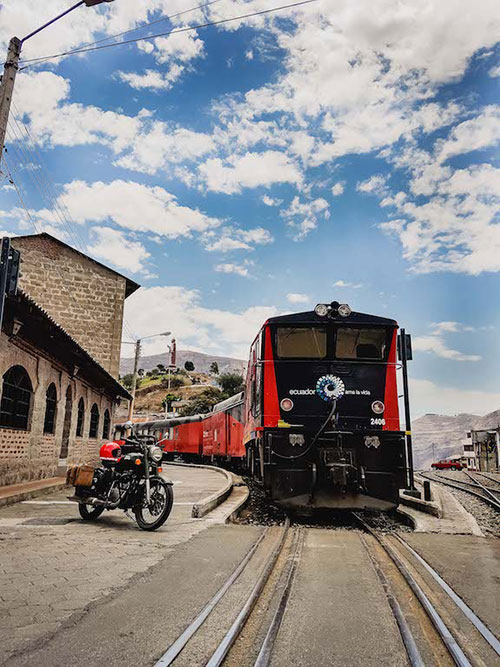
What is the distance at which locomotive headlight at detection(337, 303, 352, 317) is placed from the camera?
9.64 metres

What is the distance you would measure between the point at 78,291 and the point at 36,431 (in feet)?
46.7

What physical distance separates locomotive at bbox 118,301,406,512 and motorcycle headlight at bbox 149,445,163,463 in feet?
1.16


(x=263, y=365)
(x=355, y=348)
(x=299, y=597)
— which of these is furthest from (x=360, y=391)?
(x=299, y=597)

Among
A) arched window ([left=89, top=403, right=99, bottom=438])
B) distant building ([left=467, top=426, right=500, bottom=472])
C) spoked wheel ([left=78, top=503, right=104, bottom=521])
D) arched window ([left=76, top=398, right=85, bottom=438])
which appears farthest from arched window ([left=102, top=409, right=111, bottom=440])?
distant building ([left=467, top=426, right=500, bottom=472])

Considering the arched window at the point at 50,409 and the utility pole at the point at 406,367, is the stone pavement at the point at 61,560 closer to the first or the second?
the utility pole at the point at 406,367

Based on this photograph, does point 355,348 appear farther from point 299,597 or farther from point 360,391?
point 299,597

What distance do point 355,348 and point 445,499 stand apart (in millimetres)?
6013

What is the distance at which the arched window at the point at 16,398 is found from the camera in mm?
11562

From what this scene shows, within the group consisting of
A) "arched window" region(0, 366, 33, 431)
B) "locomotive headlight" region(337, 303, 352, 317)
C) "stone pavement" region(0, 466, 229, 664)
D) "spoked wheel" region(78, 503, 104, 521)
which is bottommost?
"stone pavement" region(0, 466, 229, 664)

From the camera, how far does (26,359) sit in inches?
488

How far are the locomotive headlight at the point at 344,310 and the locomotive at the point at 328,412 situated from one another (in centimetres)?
2

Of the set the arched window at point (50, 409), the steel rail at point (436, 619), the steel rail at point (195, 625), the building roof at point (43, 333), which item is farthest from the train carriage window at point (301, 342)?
the arched window at point (50, 409)

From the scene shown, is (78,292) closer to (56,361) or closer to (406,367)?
(56,361)

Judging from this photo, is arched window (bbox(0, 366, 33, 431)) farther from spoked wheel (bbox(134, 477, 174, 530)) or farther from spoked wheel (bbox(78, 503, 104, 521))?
spoked wheel (bbox(134, 477, 174, 530))
